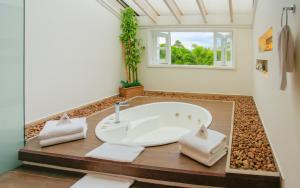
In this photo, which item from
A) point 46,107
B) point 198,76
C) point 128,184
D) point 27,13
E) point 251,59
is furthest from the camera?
point 198,76

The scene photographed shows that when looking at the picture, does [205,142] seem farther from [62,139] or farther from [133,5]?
[133,5]

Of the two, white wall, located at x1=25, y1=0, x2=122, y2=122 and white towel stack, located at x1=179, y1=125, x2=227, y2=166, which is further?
white wall, located at x1=25, y1=0, x2=122, y2=122

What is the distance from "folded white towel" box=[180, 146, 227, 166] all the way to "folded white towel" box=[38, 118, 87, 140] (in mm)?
1239

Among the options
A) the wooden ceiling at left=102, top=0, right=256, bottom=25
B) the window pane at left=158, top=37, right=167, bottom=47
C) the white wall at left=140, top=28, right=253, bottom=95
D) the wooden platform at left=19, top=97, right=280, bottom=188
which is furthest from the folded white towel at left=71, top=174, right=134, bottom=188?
the window pane at left=158, top=37, right=167, bottom=47

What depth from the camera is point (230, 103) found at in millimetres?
5094

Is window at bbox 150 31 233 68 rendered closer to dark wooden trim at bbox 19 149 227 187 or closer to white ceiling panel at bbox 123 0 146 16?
white ceiling panel at bbox 123 0 146 16

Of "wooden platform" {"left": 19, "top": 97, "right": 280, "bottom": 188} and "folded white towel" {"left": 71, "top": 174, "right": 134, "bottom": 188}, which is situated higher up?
"wooden platform" {"left": 19, "top": 97, "right": 280, "bottom": 188}

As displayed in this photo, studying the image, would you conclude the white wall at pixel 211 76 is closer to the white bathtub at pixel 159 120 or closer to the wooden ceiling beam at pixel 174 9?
the wooden ceiling beam at pixel 174 9

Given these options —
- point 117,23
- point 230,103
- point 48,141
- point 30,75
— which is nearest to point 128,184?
point 48,141

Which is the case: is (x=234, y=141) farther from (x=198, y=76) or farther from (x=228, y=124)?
(x=198, y=76)

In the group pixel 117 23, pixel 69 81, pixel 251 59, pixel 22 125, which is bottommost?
pixel 22 125

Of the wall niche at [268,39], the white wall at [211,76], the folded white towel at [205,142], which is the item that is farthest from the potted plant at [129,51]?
the folded white towel at [205,142]

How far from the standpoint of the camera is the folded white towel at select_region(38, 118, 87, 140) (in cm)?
262

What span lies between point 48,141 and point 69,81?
6.04 ft
